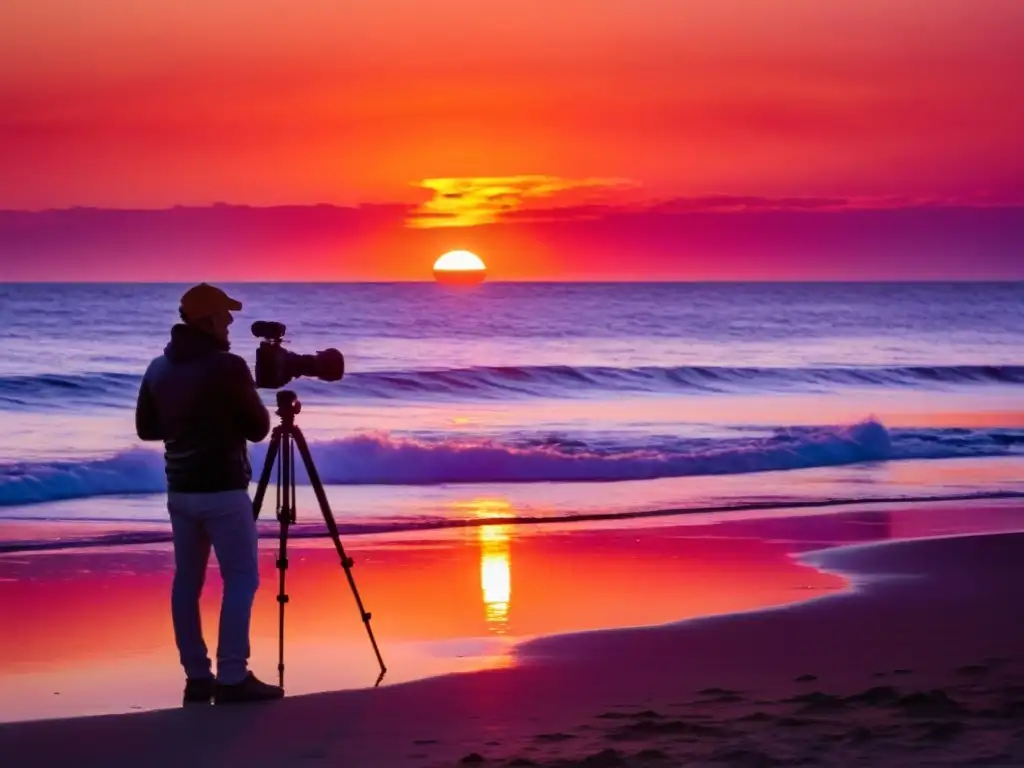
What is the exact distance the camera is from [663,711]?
588cm

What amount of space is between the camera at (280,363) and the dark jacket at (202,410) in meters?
0.29

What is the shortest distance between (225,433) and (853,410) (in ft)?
73.0

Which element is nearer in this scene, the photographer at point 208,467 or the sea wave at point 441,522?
the photographer at point 208,467

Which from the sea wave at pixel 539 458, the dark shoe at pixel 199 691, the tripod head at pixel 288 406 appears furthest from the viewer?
the sea wave at pixel 539 458

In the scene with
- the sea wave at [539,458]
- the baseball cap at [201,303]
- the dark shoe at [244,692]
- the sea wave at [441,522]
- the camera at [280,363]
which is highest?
the baseball cap at [201,303]

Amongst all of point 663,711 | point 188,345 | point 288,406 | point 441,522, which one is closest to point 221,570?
point 288,406

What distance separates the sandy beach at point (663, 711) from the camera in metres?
5.19

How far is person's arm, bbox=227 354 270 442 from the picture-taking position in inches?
235

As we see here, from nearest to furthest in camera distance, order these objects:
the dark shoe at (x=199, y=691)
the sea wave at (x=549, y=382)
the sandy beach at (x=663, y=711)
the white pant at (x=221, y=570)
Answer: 1. the sandy beach at (x=663, y=711)
2. the white pant at (x=221, y=570)
3. the dark shoe at (x=199, y=691)
4. the sea wave at (x=549, y=382)

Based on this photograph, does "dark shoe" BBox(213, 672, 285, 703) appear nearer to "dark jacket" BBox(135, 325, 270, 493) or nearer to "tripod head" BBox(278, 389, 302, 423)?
"dark jacket" BBox(135, 325, 270, 493)

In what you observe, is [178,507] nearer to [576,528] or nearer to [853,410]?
[576,528]

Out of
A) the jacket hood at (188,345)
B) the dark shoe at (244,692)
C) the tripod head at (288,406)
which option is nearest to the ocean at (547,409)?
the tripod head at (288,406)

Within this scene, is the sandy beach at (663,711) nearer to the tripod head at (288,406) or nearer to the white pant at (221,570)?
the white pant at (221,570)

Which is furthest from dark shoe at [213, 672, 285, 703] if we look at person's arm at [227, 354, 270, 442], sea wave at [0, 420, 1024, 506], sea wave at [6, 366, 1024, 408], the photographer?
sea wave at [6, 366, 1024, 408]
